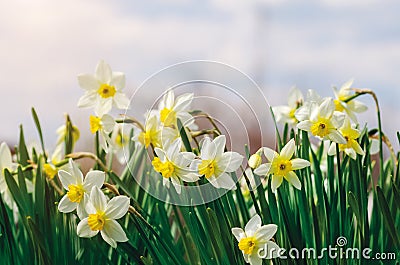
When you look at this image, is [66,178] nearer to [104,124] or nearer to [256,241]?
[104,124]

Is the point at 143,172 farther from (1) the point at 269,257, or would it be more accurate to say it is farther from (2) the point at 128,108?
(1) the point at 269,257

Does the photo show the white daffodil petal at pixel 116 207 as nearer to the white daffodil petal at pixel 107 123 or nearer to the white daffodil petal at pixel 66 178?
the white daffodil petal at pixel 66 178

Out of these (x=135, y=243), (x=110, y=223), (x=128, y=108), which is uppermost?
(x=128, y=108)

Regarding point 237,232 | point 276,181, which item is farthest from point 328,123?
point 237,232

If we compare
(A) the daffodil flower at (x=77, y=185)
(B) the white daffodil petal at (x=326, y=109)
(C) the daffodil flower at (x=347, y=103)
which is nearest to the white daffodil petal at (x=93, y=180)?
(A) the daffodil flower at (x=77, y=185)

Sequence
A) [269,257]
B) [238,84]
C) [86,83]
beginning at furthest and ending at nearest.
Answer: [86,83] < [238,84] < [269,257]

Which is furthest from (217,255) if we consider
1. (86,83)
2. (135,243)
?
(86,83)

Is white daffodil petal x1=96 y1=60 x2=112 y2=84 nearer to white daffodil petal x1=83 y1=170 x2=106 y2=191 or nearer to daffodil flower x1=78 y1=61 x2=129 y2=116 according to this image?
daffodil flower x1=78 y1=61 x2=129 y2=116
